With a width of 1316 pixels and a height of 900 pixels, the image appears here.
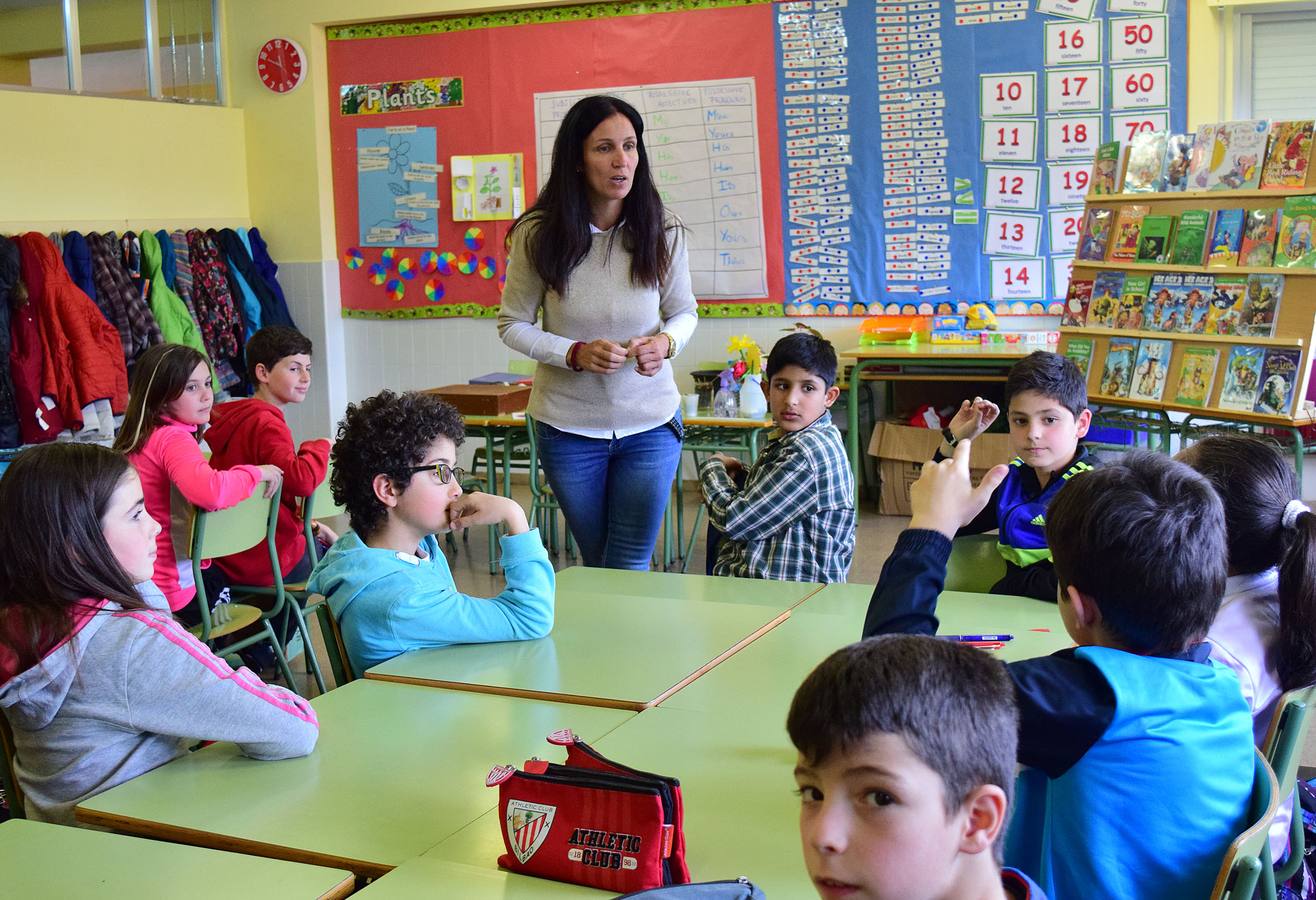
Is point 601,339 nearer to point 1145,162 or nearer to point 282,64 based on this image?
Answer: point 1145,162

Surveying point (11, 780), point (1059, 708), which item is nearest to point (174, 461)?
point (11, 780)

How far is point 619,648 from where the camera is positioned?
2197 millimetres

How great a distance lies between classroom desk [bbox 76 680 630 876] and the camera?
1505mm

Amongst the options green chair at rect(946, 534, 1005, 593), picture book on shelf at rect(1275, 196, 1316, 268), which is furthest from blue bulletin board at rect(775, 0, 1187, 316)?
green chair at rect(946, 534, 1005, 593)

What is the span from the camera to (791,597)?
8.38 feet

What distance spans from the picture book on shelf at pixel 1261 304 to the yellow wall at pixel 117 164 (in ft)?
17.8

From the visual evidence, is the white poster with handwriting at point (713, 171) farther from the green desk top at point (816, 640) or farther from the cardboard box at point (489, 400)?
the green desk top at point (816, 640)

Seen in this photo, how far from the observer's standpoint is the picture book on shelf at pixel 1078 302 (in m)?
5.31

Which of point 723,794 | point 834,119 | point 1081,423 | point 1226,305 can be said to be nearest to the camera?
point 723,794

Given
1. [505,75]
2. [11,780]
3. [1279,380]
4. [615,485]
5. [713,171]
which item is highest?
[505,75]

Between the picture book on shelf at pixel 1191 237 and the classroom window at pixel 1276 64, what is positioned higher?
the classroom window at pixel 1276 64

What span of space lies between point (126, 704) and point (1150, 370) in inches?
164

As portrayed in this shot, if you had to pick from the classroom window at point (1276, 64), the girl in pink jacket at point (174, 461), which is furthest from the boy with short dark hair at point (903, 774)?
the classroom window at point (1276, 64)

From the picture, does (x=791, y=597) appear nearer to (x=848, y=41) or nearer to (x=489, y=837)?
(x=489, y=837)
